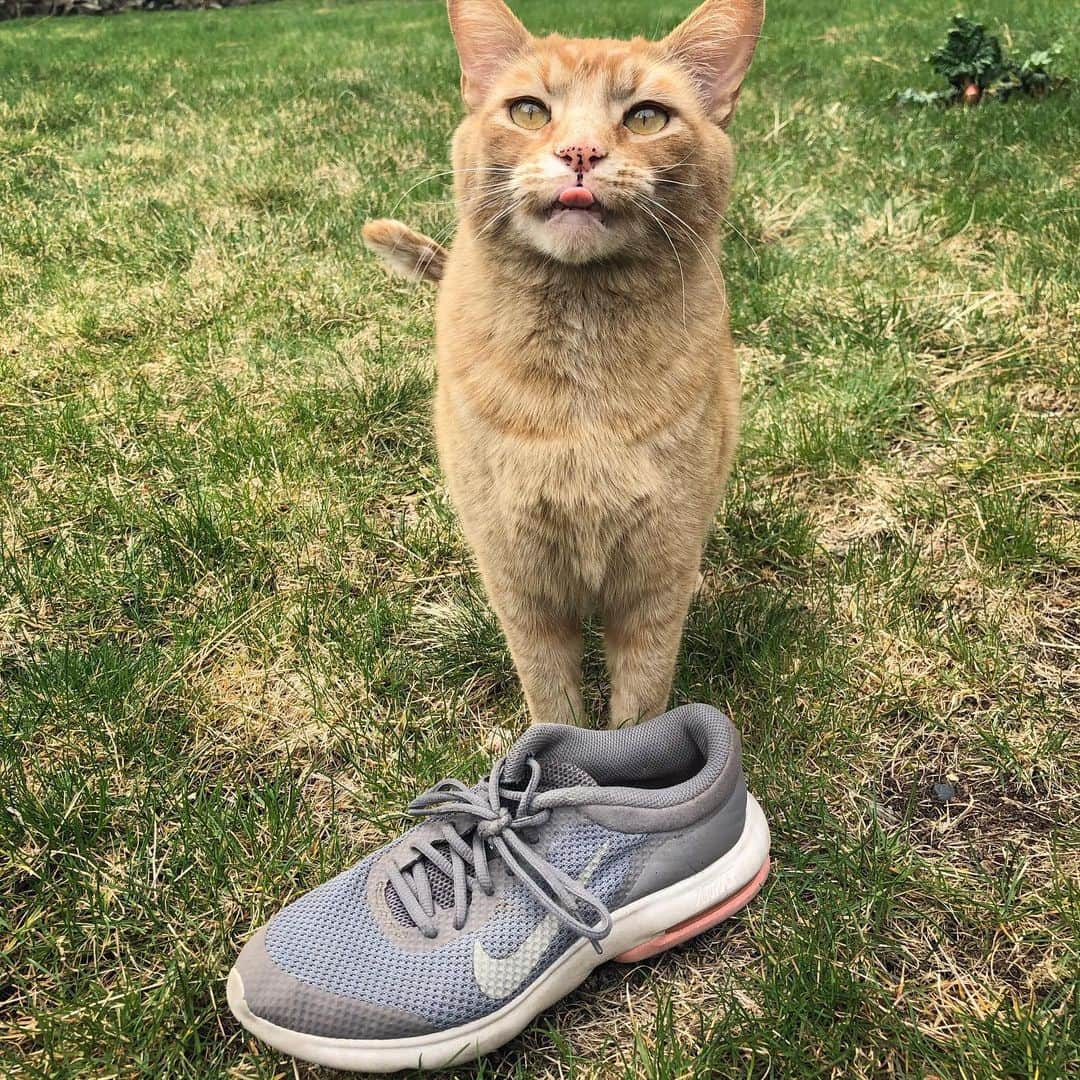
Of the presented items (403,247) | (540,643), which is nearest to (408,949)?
(540,643)

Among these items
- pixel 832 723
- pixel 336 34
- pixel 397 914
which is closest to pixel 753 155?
pixel 832 723

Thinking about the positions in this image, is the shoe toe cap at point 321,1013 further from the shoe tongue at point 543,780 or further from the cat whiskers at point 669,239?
the cat whiskers at point 669,239

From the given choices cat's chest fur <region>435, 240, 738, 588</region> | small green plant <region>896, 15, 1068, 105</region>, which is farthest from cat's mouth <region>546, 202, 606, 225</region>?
small green plant <region>896, 15, 1068, 105</region>

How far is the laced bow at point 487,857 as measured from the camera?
4.09 ft

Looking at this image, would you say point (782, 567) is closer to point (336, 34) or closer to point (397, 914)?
point (397, 914)

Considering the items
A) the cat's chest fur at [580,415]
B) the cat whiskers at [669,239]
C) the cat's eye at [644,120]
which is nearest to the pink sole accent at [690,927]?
the cat's chest fur at [580,415]

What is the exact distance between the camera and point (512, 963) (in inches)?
48.1

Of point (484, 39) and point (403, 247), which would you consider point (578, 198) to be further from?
point (403, 247)

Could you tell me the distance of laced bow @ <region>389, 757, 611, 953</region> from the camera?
1.25m

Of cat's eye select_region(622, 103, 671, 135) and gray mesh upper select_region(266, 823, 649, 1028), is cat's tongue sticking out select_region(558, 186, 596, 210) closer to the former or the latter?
cat's eye select_region(622, 103, 671, 135)

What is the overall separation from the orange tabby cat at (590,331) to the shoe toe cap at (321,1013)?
1.98ft

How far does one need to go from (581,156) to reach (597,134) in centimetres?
8

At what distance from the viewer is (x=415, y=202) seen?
12.8ft

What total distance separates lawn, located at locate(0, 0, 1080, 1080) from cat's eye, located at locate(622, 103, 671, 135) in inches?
38.8
